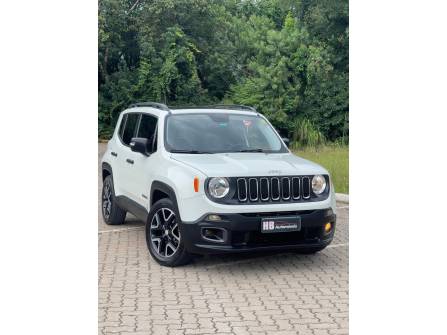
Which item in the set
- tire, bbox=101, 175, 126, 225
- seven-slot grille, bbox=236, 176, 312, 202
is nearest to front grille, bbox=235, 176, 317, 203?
seven-slot grille, bbox=236, 176, 312, 202

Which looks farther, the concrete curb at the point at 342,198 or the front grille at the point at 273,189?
the concrete curb at the point at 342,198

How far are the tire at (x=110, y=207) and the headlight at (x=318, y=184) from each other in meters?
3.20

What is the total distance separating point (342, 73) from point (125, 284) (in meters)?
17.2

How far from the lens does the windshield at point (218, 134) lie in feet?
23.6

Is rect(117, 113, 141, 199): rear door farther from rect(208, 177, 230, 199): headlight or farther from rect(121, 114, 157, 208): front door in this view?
rect(208, 177, 230, 199): headlight

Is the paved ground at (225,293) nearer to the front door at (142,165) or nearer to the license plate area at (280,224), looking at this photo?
the license plate area at (280,224)

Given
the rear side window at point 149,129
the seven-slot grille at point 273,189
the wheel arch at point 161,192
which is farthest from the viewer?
the rear side window at point 149,129

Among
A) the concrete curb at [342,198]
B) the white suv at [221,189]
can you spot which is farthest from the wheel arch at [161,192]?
the concrete curb at [342,198]

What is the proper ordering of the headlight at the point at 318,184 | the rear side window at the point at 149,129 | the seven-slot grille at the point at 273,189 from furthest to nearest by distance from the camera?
the rear side window at the point at 149,129 < the headlight at the point at 318,184 < the seven-slot grille at the point at 273,189
